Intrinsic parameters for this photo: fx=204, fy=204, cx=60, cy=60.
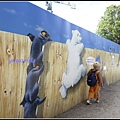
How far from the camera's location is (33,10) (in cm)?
425

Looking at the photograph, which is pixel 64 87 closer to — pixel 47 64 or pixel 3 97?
pixel 47 64

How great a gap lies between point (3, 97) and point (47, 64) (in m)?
1.58

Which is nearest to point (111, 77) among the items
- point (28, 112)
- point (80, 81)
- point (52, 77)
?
point (80, 81)

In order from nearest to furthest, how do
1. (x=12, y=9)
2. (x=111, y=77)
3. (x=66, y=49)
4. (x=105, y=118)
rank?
(x=12, y=9)
(x=105, y=118)
(x=66, y=49)
(x=111, y=77)

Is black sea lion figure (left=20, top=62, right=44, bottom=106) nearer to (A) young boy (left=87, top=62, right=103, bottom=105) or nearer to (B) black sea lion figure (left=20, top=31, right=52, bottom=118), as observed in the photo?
(B) black sea lion figure (left=20, top=31, right=52, bottom=118)

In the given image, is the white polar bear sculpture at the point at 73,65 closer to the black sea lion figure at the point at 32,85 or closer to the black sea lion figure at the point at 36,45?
the black sea lion figure at the point at 32,85

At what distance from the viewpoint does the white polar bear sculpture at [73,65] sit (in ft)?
18.8

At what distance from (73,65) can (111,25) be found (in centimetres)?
2915

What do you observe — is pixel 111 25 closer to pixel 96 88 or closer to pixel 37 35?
pixel 96 88

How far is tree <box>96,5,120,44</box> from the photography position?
107 feet

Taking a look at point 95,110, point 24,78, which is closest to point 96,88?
point 95,110

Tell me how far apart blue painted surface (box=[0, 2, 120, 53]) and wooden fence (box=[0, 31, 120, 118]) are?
0.58 feet

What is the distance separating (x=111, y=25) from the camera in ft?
110

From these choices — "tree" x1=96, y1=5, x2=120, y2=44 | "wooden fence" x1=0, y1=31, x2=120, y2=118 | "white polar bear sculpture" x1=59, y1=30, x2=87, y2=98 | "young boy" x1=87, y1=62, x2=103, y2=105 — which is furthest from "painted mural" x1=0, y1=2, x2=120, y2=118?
"tree" x1=96, y1=5, x2=120, y2=44
